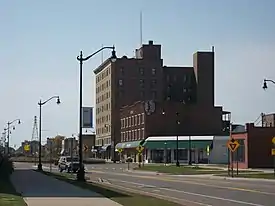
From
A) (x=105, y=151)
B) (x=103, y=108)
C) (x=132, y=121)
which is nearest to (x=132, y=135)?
(x=132, y=121)

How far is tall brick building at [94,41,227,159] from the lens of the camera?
15075cm

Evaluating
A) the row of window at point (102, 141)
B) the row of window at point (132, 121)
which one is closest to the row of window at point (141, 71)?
the row of window at point (132, 121)

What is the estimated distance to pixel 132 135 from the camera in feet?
440

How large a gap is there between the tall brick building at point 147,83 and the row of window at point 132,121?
7680mm

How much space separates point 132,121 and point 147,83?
19.5 m

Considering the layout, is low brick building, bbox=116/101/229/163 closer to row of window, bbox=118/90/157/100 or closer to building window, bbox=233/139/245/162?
row of window, bbox=118/90/157/100

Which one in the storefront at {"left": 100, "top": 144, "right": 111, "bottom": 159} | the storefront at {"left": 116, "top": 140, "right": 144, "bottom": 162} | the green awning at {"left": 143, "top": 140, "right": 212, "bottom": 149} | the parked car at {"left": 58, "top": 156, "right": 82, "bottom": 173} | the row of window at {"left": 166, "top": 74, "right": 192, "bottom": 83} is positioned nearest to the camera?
the parked car at {"left": 58, "top": 156, "right": 82, "bottom": 173}

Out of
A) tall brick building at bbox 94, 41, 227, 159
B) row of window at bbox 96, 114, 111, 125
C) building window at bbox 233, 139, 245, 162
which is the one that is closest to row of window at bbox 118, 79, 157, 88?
tall brick building at bbox 94, 41, 227, 159

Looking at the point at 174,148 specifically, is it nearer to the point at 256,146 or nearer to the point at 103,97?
the point at 256,146

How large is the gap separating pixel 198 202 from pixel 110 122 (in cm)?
12782

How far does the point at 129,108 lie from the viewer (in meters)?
138

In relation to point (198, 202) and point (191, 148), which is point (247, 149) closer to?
point (191, 148)

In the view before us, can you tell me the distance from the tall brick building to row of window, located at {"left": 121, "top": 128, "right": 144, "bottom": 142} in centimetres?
736

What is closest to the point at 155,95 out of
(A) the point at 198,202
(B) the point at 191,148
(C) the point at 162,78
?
(C) the point at 162,78
